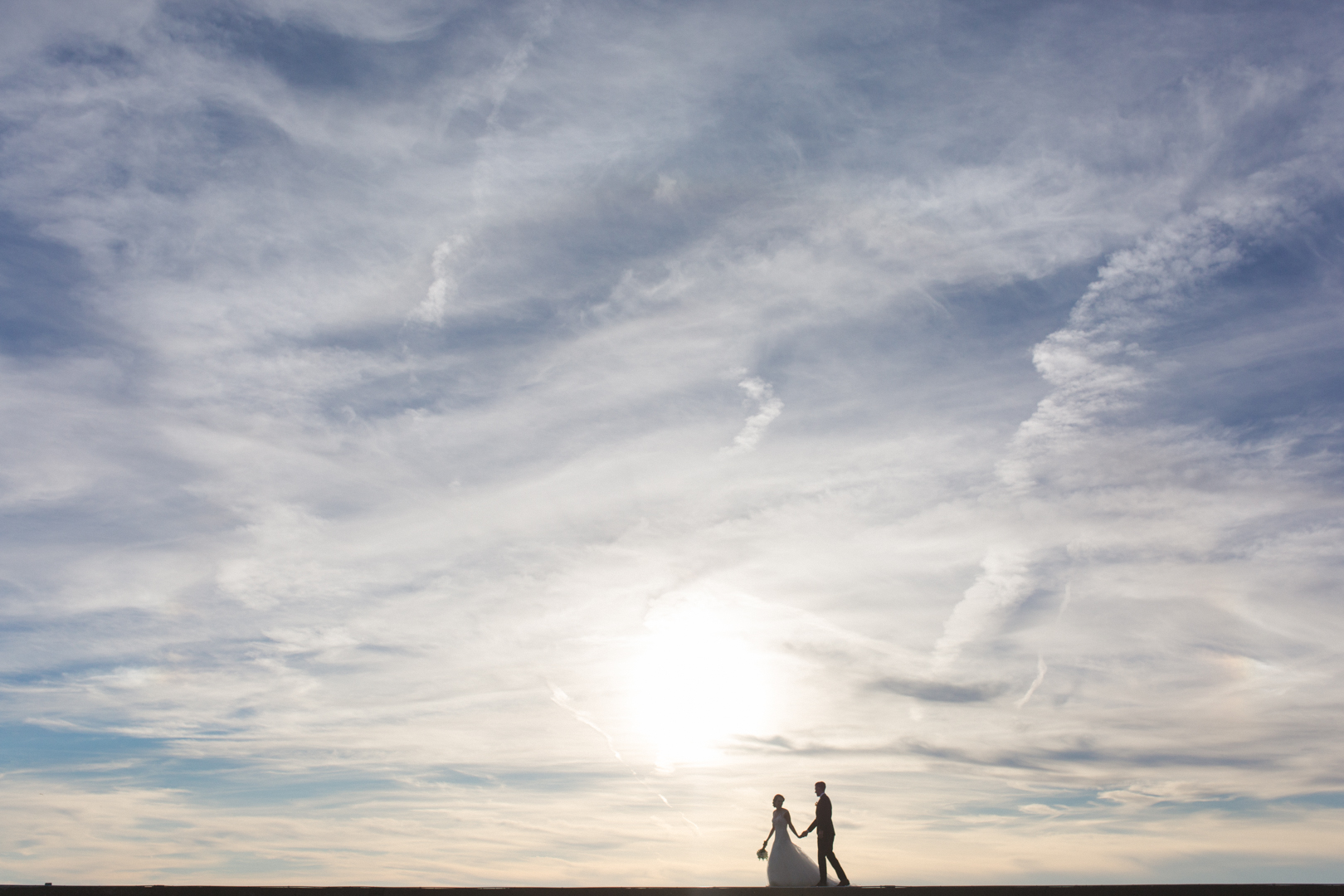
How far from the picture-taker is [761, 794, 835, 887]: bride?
30562 mm

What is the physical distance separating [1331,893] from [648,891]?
56.9 ft

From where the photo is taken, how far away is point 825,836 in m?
28.1

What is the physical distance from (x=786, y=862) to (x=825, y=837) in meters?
3.43

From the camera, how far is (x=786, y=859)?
30.8 m

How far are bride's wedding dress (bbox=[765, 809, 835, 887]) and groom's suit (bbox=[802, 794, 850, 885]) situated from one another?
2.49 metres

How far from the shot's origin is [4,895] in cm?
2058

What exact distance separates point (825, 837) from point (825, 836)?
0.03 metres

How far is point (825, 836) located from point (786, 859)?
11.3 ft

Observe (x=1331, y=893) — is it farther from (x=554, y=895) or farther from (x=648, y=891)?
(x=554, y=895)

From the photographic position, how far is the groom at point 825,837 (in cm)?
2806

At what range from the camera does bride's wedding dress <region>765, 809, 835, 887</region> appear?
30547 mm

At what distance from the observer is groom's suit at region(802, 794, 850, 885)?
28.1 metres

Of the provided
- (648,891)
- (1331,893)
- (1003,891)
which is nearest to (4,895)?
(648,891)

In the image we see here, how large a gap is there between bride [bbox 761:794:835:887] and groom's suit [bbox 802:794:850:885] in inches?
93.3
